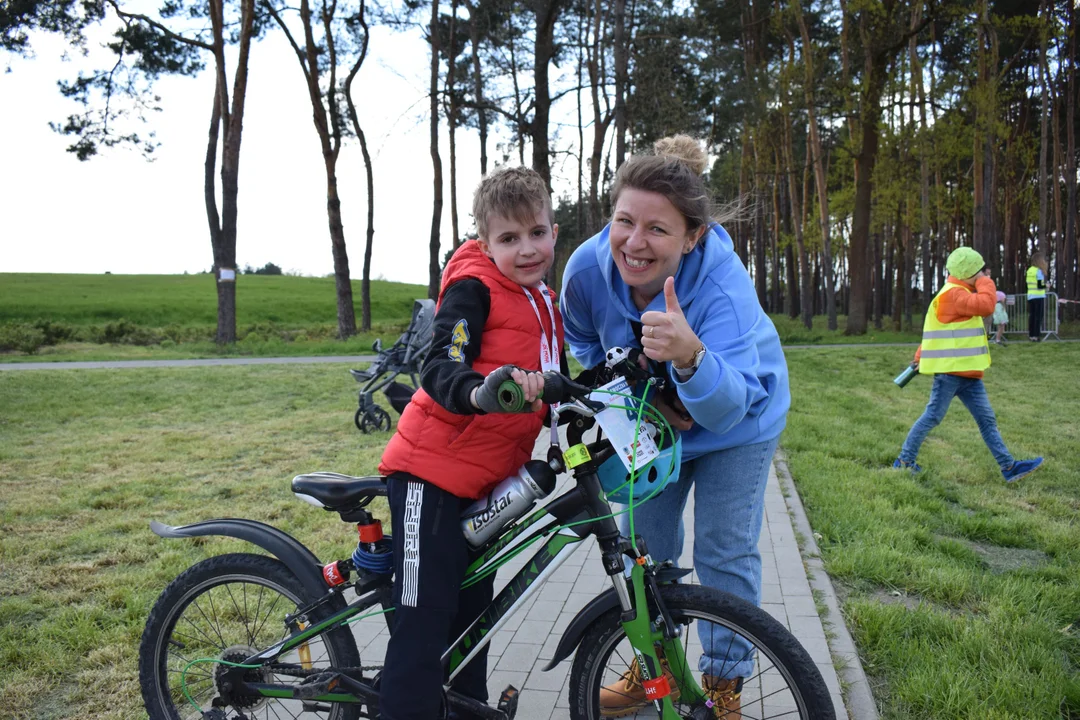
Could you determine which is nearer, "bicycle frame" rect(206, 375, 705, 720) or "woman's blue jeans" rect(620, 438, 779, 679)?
"bicycle frame" rect(206, 375, 705, 720)

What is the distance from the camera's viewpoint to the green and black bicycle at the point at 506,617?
2318 mm

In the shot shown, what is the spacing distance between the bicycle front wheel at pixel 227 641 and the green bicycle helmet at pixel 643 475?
1041mm

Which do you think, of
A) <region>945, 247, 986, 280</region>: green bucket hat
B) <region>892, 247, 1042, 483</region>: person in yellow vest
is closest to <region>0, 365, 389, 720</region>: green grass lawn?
<region>892, 247, 1042, 483</region>: person in yellow vest

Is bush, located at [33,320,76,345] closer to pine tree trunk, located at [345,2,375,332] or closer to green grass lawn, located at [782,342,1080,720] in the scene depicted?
pine tree trunk, located at [345,2,375,332]

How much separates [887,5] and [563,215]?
15.8 metres

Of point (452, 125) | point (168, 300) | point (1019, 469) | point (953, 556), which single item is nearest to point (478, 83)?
point (452, 125)

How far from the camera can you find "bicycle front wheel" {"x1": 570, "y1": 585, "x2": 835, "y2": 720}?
2.23 metres

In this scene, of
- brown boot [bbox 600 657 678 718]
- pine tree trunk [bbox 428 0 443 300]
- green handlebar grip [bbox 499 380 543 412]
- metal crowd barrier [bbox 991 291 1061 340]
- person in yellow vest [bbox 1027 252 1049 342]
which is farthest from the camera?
pine tree trunk [bbox 428 0 443 300]

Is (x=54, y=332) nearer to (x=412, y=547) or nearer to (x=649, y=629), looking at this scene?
(x=412, y=547)

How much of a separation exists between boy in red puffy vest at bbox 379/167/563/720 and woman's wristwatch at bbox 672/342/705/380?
1.46 ft

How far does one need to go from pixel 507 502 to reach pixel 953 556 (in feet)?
11.2

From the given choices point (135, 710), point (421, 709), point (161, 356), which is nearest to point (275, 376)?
point (161, 356)

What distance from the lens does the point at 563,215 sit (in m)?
32.9

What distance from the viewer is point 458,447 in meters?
2.44
